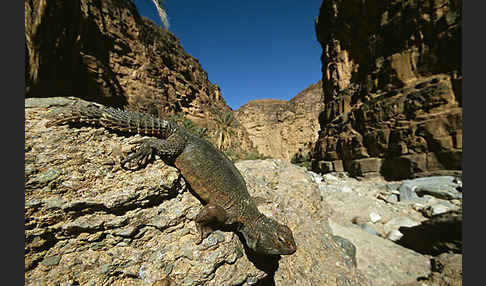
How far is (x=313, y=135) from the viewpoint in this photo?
29.5 m

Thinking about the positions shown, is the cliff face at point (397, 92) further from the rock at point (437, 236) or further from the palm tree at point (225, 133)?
the palm tree at point (225, 133)

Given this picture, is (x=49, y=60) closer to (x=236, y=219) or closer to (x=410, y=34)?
(x=236, y=219)

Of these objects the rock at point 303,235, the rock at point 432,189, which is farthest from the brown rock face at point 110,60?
the rock at point 432,189

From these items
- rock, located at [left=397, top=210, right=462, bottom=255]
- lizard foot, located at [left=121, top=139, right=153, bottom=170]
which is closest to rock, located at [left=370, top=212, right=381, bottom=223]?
rock, located at [left=397, top=210, right=462, bottom=255]

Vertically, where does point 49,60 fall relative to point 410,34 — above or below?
below

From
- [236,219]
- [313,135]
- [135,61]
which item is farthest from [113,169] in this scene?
[313,135]

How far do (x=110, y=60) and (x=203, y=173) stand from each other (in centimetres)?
1149

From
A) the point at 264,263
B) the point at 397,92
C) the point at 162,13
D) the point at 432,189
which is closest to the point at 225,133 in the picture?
the point at 162,13

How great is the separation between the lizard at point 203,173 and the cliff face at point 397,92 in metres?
11.5

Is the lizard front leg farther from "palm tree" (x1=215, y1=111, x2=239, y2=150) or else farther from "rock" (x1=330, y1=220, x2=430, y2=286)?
"palm tree" (x1=215, y1=111, x2=239, y2=150)

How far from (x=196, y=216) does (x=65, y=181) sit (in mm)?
1263

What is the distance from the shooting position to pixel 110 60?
31.0 ft

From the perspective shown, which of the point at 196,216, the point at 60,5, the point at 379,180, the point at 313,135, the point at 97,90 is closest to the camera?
the point at 196,216

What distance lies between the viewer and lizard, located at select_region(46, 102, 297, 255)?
1.81 m
